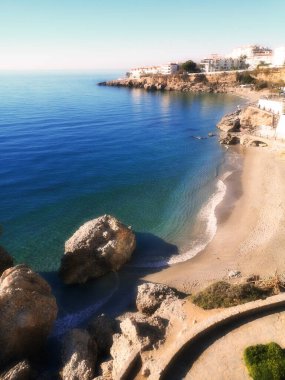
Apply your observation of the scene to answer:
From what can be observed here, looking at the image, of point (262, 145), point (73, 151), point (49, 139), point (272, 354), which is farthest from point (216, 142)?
point (272, 354)

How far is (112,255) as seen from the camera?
84.4 ft

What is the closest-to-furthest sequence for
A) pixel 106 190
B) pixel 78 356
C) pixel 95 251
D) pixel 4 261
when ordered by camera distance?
pixel 78 356 → pixel 4 261 → pixel 95 251 → pixel 106 190

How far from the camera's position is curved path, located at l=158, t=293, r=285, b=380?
14797 mm

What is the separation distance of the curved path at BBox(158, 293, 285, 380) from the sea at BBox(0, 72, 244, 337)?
7.53 meters

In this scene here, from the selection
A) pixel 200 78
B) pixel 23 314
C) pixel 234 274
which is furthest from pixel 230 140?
pixel 200 78

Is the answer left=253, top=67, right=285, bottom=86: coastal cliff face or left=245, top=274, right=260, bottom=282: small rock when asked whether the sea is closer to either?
left=245, top=274, right=260, bottom=282: small rock

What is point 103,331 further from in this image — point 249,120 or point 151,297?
point 249,120

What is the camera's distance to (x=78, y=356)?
17.3m

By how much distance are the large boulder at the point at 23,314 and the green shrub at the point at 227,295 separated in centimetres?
842

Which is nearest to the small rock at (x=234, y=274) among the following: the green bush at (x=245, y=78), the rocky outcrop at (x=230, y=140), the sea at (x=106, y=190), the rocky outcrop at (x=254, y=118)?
the sea at (x=106, y=190)

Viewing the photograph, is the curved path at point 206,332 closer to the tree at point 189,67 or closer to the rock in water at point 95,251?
the rock in water at point 95,251

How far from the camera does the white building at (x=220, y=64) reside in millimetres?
181750

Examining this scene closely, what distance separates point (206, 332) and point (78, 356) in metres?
6.63

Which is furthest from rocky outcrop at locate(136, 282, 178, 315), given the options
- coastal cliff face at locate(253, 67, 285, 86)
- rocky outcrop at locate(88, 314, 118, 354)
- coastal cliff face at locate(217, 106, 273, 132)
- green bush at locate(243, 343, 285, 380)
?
A: coastal cliff face at locate(253, 67, 285, 86)
